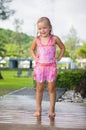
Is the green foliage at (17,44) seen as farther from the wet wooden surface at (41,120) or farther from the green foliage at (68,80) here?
the wet wooden surface at (41,120)

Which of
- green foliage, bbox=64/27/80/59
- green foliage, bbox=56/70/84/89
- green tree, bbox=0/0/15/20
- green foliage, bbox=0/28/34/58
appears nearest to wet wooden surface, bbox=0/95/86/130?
green foliage, bbox=56/70/84/89

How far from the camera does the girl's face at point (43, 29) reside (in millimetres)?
4281

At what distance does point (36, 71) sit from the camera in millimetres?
4352

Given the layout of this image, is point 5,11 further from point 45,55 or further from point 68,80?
point 45,55

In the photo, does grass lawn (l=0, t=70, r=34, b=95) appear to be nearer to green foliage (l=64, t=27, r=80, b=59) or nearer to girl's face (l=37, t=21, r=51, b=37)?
girl's face (l=37, t=21, r=51, b=37)

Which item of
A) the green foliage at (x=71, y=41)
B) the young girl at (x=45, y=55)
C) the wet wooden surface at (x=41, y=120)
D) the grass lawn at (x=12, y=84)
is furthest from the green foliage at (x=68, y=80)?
the green foliage at (x=71, y=41)

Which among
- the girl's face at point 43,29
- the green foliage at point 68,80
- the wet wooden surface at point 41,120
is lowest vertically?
the green foliage at point 68,80

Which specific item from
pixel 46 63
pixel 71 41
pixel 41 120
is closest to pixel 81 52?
pixel 71 41

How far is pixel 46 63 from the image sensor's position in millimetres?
4316

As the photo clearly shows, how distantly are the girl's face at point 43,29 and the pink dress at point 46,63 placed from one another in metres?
0.06

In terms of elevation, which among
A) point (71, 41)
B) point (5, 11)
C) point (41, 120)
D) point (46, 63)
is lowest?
point (71, 41)

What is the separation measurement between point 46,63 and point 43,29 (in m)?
0.28

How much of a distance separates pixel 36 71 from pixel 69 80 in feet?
23.2

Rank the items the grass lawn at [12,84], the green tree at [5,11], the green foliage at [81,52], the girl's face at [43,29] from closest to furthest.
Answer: the girl's face at [43,29] < the grass lawn at [12,84] < the green tree at [5,11] < the green foliage at [81,52]
